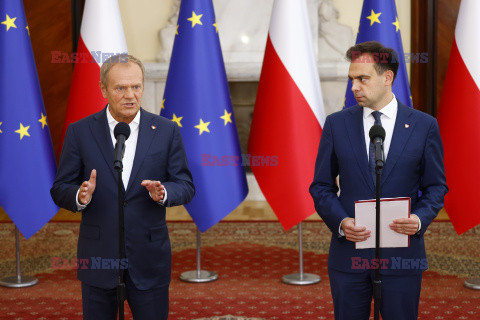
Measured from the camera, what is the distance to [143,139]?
2.54m

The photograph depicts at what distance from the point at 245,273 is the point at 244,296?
604 millimetres

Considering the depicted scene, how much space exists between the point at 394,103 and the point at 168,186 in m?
0.99

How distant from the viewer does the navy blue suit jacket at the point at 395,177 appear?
2.47 m

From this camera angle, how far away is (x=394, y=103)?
2.57 m

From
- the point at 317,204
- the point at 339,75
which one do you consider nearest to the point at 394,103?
the point at 317,204

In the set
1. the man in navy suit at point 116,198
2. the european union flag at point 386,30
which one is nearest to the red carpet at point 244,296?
the european union flag at point 386,30

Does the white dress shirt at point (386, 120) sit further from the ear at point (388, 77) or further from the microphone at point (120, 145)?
the microphone at point (120, 145)

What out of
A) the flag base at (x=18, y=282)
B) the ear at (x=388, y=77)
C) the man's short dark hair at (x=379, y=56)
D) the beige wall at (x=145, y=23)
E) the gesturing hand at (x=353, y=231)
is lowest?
the flag base at (x=18, y=282)

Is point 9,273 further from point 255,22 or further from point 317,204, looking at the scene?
point 255,22

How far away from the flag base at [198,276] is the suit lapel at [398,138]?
267 cm

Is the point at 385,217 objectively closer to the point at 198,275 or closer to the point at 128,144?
the point at 128,144

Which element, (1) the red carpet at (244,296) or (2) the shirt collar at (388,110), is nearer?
(2) the shirt collar at (388,110)

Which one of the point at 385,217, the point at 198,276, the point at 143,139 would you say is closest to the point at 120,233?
the point at 143,139

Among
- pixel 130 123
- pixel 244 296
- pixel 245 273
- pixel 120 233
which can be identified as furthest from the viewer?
pixel 245 273
